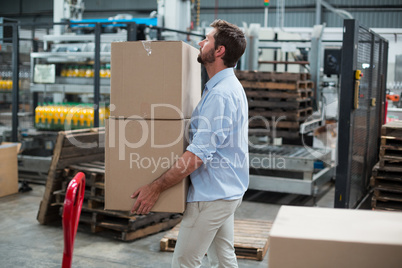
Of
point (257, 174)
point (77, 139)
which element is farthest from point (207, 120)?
point (257, 174)

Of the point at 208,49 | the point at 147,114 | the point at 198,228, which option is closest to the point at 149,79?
the point at 147,114

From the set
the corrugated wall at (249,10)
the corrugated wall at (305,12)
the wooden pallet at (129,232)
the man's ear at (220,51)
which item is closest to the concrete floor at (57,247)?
the wooden pallet at (129,232)

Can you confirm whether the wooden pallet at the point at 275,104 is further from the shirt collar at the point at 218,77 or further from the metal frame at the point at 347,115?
the shirt collar at the point at 218,77

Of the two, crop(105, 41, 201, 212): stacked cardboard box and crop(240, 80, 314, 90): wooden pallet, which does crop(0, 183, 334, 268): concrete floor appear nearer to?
crop(240, 80, 314, 90): wooden pallet

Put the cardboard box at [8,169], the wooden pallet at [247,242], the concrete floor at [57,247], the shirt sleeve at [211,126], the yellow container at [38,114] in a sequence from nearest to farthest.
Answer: the shirt sleeve at [211,126], the concrete floor at [57,247], the wooden pallet at [247,242], the cardboard box at [8,169], the yellow container at [38,114]

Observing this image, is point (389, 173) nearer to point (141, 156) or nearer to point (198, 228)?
point (198, 228)

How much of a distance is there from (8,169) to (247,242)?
13.4 feet

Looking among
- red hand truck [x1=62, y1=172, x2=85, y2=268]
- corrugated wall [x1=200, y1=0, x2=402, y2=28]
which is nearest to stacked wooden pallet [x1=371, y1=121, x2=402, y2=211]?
red hand truck [x1=62, y1=172, x2=85, y2=268]

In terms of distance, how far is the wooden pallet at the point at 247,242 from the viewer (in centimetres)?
467

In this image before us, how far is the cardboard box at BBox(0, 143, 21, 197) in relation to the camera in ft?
22.7

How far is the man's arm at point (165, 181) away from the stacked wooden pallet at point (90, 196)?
2583 millimetres

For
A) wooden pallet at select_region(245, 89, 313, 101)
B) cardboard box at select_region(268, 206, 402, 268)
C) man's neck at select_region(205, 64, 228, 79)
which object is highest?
man's neck at select_region(205, 64, 228, 79)

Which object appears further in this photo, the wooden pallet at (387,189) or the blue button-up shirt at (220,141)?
the wooden pallet at (387,189)

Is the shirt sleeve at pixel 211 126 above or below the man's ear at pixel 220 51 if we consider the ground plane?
below
